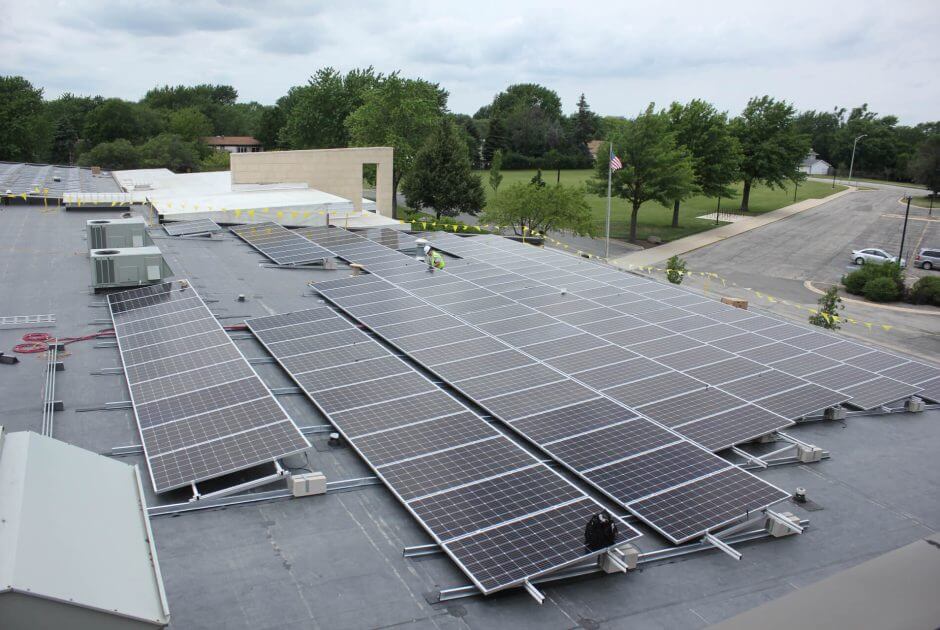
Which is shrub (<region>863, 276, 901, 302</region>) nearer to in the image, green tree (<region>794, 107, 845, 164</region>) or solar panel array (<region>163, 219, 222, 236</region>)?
solar panel array (<region>163, 219, 222, 236</region>)

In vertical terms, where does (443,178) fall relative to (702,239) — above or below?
above

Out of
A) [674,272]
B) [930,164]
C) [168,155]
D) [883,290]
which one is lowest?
[883,290]

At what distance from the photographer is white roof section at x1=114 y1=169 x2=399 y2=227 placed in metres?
40.7

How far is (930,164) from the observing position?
108750 millimetres

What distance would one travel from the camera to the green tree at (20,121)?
101 metres

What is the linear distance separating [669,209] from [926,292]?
4889 centimetres

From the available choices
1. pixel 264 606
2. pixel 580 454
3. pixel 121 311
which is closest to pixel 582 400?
pixel 580 454

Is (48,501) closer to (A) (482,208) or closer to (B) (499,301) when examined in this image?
(B) (499,301)

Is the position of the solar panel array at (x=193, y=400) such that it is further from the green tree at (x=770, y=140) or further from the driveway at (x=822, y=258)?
the green tree at (x=770, y=140)

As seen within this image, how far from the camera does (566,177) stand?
140 m

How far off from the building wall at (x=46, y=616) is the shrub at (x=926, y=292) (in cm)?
5780

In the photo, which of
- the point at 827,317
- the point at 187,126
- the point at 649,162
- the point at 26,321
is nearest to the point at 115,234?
the point at 26,321

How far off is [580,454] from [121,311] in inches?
599

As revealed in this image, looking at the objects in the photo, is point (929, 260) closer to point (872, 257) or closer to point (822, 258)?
point (872, 257)
